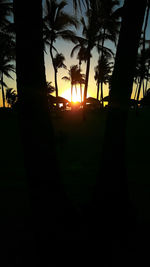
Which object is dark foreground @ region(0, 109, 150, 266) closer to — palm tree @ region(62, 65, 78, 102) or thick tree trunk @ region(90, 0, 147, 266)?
thick tree trunk @ region(90, 0, 147, 266)

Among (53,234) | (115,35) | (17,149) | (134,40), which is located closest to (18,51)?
(134,40)

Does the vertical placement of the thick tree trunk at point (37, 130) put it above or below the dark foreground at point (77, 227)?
above

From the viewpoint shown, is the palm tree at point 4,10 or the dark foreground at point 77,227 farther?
the palm tree at point 4,10

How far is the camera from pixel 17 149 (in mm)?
7297

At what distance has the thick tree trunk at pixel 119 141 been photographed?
6.72 feet

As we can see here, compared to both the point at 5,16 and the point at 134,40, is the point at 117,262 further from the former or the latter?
the point at 5,16

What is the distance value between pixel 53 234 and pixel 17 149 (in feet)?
19.3

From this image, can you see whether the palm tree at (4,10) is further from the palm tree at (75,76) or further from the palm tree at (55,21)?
the palm tree at (75,76)

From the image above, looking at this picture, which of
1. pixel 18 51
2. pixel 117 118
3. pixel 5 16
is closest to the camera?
pixel 18 51

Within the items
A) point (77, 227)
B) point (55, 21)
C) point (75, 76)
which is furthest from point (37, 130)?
point (75, 76)

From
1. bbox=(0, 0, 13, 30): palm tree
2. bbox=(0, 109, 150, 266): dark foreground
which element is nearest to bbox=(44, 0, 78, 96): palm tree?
bbox=(0, 0, 13, 30): palm tree

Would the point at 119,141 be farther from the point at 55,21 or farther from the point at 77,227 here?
the point at 55,21

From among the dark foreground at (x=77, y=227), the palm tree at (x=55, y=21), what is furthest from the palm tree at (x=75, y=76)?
the dark foreground at (x=77, y=227)

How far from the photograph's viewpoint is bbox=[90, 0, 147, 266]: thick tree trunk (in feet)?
6.72
